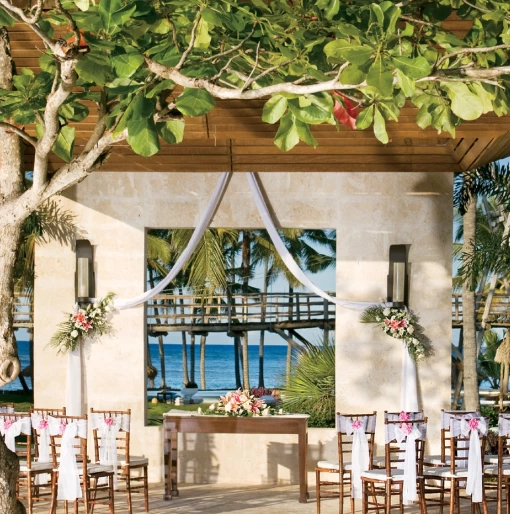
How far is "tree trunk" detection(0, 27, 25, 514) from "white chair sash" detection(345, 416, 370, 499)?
377 cm

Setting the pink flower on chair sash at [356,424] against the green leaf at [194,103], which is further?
the pink flower on chair sash at [356,424]

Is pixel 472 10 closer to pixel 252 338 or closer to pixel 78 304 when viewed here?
pixel 78 304

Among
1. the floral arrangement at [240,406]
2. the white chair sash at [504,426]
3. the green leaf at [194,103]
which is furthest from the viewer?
the floral arrangement at [240,406]

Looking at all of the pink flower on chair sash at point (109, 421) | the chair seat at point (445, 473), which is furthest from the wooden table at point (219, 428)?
the chair seat at point (445, 473)

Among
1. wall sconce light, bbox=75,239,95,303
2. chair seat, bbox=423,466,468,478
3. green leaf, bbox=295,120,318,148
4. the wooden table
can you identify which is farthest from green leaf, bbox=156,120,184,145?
wall sconce light, bbox=75,239,95,303

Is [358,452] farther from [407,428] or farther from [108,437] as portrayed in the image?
[108,437]

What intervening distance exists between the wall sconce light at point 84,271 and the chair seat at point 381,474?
3688mm

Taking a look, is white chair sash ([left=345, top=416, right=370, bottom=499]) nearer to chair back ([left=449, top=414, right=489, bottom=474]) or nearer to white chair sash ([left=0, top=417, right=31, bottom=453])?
chair back ([left=449, top=414, right=489, bottom=474])

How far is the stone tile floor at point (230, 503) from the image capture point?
9273mm

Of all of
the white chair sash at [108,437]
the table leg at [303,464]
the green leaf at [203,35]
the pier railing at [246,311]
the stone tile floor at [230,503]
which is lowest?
the stone tile floor at [230,503]

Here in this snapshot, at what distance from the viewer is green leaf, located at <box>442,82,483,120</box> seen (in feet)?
12.4

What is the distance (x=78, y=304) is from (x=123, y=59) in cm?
722

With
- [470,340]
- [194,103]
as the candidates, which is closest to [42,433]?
[194,103]

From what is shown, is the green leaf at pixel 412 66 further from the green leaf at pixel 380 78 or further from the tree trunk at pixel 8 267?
the tree trunk at pixel 8 267
